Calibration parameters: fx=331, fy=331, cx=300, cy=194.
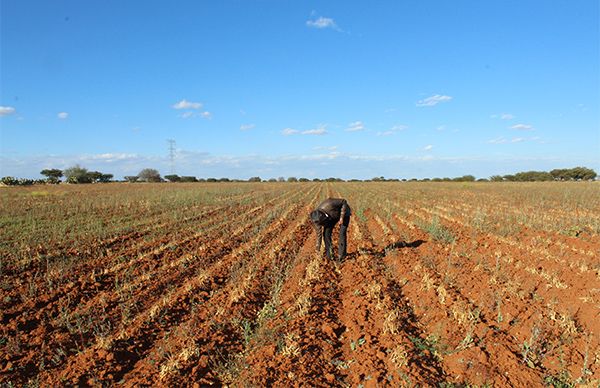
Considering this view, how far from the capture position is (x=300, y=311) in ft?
16.4

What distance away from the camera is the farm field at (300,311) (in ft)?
12.0

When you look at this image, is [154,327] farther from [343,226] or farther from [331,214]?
[343,226]

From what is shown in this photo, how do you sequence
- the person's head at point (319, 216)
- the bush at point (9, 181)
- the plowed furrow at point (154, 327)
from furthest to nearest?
the bush at point (9, 181), the person's head at point (319, 216), the plowed furrow at point (154, 327)

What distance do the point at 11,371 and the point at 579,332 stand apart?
704cm

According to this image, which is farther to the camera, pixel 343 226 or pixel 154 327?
pixel 343 226

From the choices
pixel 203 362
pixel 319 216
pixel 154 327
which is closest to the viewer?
pixel 203 362

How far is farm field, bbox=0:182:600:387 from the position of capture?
3658 millimetres

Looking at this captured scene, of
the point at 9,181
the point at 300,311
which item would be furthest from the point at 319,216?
the point at 9,181

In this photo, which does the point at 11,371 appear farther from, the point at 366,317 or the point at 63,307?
the point at 366,317

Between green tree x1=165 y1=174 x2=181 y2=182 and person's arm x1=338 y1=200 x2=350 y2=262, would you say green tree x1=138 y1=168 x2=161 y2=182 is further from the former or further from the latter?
person's arm x1=338 y1=200 x2=350 y2=262

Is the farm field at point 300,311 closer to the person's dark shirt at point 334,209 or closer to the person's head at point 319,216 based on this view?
the person's head at point 319,216

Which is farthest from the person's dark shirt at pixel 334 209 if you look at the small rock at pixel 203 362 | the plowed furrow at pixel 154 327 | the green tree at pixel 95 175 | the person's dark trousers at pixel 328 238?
the green tree at pixel 95 175

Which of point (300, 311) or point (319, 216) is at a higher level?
point (319, 216)

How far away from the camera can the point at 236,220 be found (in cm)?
1414
